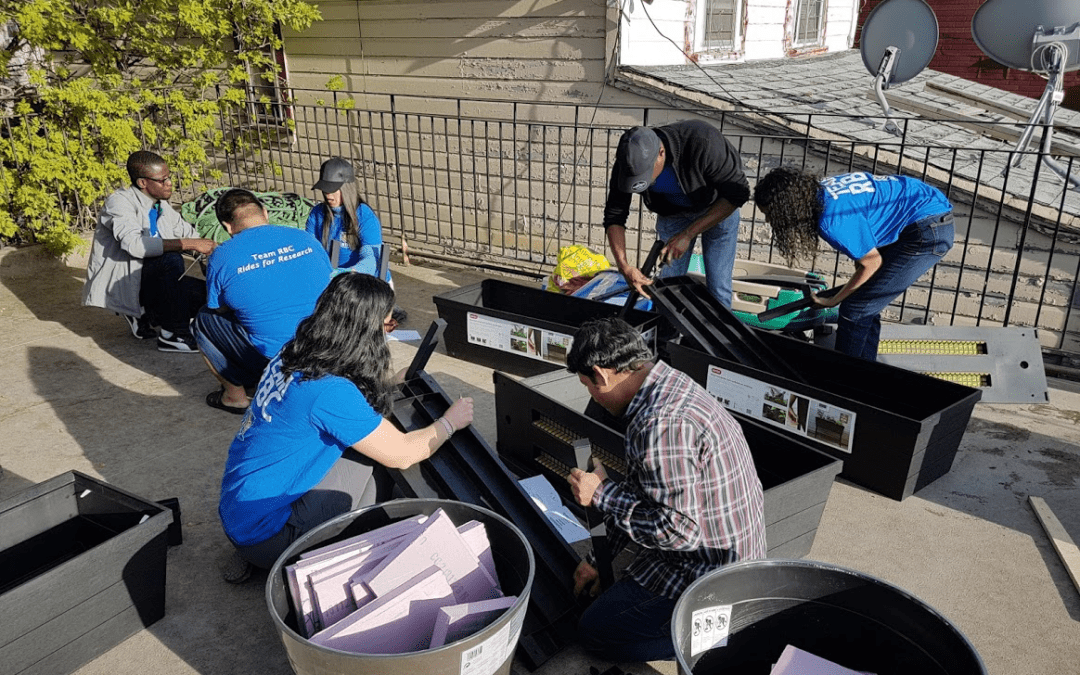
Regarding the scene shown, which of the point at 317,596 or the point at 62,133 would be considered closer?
the point at 317,596

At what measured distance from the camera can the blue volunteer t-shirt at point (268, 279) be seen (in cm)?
450

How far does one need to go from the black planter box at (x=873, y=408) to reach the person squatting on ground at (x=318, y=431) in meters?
1.97

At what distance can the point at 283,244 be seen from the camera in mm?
4562

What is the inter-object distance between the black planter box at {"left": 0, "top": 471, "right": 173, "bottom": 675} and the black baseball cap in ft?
9.89

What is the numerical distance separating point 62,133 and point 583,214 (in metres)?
5.37

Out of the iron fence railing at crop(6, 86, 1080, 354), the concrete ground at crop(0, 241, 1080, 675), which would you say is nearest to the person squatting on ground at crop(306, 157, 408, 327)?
the concrete ground at crop(0, 241, 1080, 675)

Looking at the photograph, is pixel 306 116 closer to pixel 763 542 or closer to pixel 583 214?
pixel 583 214

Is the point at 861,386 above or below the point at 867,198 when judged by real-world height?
below

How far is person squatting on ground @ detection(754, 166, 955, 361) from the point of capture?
416cm

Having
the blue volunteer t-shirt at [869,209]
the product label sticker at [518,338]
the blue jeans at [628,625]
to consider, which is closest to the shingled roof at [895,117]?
the blue volunteer t-shirt at [869,209]

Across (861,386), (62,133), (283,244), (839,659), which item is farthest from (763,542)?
(62,133)

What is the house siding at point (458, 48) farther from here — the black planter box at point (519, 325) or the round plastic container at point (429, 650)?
the round plastic container at point (429, 650)

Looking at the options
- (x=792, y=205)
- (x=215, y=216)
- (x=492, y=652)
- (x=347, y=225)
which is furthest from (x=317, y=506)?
(x=215, y=216)

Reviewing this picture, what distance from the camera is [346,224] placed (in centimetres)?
608
